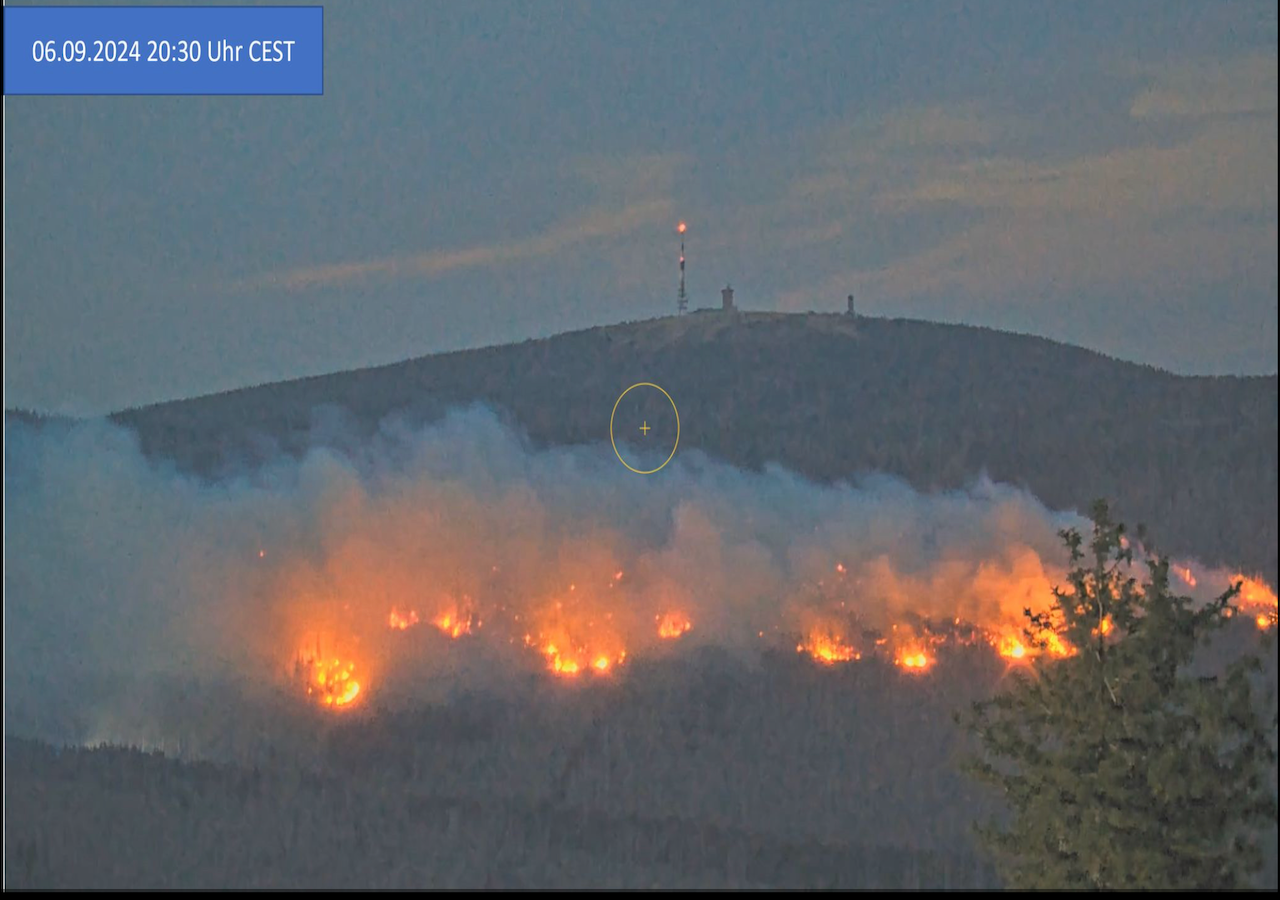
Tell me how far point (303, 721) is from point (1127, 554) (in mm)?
81222

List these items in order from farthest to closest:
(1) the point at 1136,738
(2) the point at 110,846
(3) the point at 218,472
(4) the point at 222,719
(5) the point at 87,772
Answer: (3) the point at 218,472
(4) the point at 222,719
(5) the point at 87,772
(2) the point at 110,846
(1) the point at 1136,738

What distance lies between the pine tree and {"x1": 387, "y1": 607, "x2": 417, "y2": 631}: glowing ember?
78484 millimetres

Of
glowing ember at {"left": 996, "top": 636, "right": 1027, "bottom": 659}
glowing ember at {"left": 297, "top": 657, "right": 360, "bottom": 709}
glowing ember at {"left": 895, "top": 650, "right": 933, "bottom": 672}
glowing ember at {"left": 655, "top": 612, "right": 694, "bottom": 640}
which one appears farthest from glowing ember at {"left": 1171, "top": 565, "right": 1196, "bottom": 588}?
glowing ember at {"left": 297, "top": 657, "right": 360, "bottom": 709}

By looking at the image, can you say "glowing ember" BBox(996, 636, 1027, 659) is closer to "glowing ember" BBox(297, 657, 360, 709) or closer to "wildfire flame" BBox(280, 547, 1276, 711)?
"wildfire flame" BBox(280, 547, 1276, 711)

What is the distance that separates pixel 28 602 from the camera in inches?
3789

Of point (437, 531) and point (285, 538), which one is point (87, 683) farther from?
point (437, 531)

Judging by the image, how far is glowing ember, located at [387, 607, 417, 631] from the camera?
114 m

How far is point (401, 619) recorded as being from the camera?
381ft

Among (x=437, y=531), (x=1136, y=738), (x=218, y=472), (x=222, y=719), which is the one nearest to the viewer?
(x=1136, y=738)

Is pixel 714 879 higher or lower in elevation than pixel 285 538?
lower

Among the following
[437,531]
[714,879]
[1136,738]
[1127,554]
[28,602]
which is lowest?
[714,879]

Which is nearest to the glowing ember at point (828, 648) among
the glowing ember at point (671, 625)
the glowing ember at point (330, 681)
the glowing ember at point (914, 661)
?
the glowing ember at point (914, 661)

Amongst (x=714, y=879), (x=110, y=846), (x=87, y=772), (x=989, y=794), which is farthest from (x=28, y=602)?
(x=989, y=794)

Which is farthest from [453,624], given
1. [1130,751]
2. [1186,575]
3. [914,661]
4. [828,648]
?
[1130,751]
